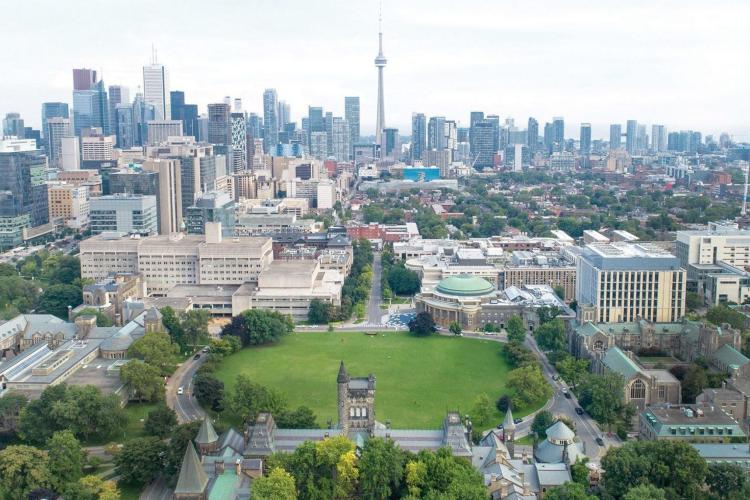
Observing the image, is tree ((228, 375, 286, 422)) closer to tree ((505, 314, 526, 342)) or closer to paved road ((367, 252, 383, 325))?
tree ((505, 314, 526, 342))

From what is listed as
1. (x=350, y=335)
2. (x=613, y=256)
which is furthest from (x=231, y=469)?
(x=613, y=256)

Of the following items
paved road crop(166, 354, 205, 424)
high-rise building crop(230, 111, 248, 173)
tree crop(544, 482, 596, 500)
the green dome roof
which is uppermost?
high-rise building crop(230, 111, 248, 173)

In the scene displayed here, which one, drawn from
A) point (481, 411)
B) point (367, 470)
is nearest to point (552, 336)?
point (481, 411)

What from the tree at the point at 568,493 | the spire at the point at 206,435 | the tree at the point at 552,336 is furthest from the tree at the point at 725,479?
the spire at the point at 206,435

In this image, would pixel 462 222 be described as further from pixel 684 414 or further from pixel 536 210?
pixel 684 414

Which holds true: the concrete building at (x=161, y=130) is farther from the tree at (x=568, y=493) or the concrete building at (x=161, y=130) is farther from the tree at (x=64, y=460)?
the tree at (x=568, y=493)

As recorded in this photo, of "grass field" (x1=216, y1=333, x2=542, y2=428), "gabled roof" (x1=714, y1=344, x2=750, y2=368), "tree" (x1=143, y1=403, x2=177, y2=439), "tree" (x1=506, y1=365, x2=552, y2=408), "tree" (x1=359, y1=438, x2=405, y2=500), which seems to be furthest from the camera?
"gabled roof" (x1=714, y1=344, x2=750, y2=368)

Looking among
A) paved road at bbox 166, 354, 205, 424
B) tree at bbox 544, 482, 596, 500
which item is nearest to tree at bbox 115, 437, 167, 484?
paved road at bbox 166, 354, 205, 424
